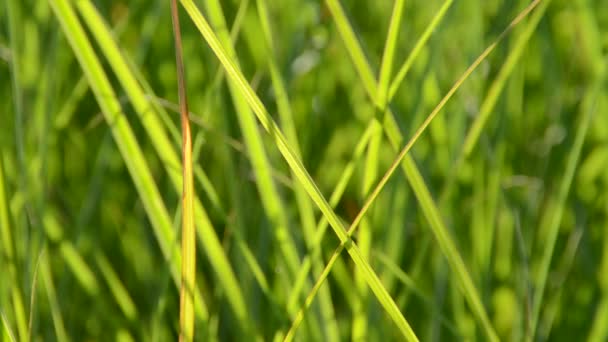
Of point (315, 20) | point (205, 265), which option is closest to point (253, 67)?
point (315, 20)

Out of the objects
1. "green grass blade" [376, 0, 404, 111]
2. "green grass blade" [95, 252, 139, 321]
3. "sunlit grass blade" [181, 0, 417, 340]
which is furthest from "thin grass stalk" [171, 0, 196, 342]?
"green grass blade" [95, 252, 139, 321]

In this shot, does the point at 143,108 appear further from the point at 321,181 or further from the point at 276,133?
the point at 321,181

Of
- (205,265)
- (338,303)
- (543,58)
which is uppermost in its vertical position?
(543,58)

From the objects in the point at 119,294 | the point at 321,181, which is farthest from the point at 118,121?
the point at 321,181

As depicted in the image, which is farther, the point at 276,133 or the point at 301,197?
the point at 301,197

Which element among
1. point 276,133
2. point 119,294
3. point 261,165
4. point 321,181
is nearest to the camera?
point 276,133

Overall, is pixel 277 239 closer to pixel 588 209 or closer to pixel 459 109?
pixel 459 109

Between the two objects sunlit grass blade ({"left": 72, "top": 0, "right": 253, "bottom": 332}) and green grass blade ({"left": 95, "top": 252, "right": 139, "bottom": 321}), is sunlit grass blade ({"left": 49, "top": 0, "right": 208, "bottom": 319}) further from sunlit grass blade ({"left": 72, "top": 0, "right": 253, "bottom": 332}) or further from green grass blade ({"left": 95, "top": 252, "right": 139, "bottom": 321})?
green grass blade ({"left": 95, "top": 252, "right": 139, "bottom": 321})
